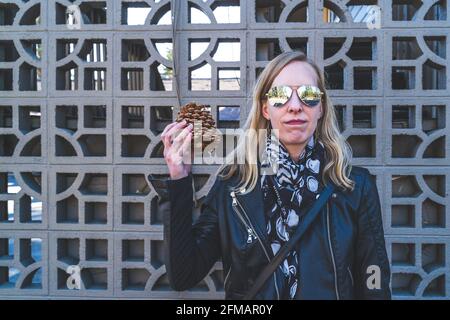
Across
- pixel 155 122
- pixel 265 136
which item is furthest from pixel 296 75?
pixel 155 122

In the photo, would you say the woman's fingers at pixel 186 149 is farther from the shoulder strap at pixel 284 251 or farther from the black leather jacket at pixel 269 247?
the shoulder strap at pixel 284 251

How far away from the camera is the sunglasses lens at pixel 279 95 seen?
6.18 ft

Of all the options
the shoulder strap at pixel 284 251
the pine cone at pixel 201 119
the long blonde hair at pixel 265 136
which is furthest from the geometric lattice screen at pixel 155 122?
the shoulder strap at pixel 284 251

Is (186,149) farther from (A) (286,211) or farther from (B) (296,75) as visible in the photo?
(B) (296,75)

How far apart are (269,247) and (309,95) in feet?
2.46

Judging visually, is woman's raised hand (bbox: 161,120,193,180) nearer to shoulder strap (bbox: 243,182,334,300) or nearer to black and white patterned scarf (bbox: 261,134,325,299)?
black and white patterned scarf (bbox: 261,134,325,299)

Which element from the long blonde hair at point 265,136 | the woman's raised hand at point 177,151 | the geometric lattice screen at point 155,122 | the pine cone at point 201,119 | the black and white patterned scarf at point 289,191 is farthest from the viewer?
the geometric lattice screen at point 155,122

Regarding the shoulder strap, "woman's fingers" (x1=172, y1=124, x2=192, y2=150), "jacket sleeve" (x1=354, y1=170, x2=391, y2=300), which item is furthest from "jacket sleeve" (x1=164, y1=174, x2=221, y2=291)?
"jacket sleeve" (x1=354, y1=170, x2=391, y2=300)

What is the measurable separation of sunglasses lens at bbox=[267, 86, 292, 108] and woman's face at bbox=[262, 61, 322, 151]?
2cm

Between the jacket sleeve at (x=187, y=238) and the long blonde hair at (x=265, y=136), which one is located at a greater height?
the long blonde hair at (x=265, y=136)

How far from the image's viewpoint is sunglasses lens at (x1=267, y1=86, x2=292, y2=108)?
6.18ft

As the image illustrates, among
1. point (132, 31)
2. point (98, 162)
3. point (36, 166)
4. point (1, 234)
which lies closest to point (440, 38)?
point (132, 31)

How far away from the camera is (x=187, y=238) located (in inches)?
70.5

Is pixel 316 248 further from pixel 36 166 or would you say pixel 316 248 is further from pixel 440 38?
pixel 36 166
